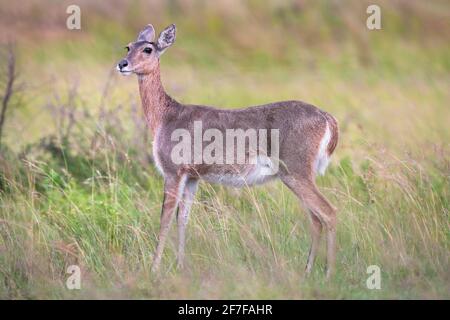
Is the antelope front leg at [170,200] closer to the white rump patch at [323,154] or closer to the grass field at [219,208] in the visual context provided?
the grass field at [219,208]

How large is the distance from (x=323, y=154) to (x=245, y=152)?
69 centimetres

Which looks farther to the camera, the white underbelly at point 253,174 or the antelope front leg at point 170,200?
the antelope front leg at point 170,200

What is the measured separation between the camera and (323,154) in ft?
26.8

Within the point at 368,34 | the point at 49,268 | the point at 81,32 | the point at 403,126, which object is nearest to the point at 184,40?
the point at 81,32

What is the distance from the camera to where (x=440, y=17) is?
25422mm

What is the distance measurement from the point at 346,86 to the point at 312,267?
40.1ft

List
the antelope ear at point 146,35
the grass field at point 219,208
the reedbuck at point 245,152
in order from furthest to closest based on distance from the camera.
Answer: the antelope ear at point 146,35 < the reedbuck at point 245,152 < the grass field at point 219,208

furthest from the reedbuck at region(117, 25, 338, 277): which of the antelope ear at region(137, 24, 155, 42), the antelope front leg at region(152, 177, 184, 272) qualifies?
the antelope ear at region(137, 24, 155, 42)

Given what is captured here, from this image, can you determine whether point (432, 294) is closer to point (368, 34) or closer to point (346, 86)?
point (346, 86)

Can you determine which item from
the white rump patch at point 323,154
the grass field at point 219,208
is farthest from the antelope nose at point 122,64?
the white rump patch at point 323,154

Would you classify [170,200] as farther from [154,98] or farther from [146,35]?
[146,35]

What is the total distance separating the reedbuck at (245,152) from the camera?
798cm

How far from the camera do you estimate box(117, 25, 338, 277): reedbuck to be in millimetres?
7977

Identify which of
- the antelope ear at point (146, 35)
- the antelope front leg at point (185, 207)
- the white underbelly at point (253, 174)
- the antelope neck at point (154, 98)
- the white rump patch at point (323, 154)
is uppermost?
the antelope ear at point (146, 35)
